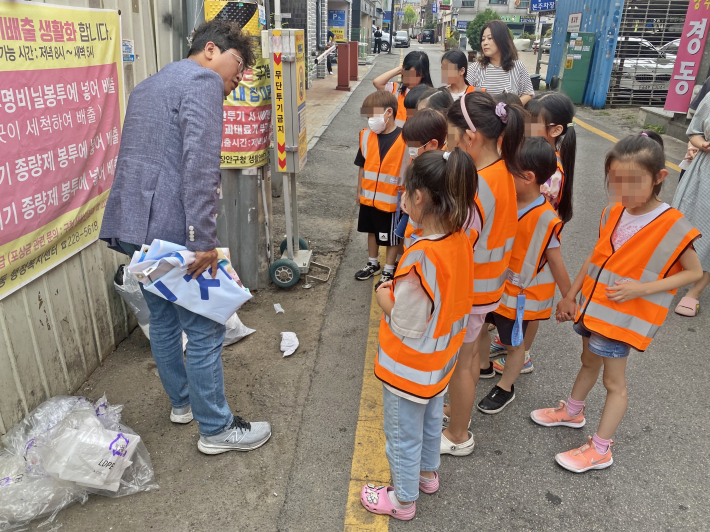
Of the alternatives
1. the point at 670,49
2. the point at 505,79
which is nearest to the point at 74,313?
the point at 505,79

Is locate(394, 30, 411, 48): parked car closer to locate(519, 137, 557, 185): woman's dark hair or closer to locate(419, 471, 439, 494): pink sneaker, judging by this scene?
locate(519, 137, 557, 185): woman's dark hair

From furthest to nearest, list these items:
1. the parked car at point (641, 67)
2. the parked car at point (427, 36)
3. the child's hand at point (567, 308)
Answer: the parked car at point (427, 36), the parked car at point (641, 67), the child's hand at point (567, 308)

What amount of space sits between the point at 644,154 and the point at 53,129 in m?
2.64

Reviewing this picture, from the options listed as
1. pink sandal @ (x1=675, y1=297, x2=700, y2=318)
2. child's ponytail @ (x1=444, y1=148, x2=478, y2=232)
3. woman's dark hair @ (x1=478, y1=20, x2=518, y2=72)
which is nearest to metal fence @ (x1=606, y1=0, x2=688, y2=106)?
woman's dark hair @ (x1=478, y1=20, x2=518, y2=72)

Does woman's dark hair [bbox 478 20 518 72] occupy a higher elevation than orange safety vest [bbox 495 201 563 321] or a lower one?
higher

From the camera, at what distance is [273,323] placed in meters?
3.84

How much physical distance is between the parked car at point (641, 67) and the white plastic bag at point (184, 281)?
15161 mm

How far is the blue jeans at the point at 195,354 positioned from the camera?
243cm

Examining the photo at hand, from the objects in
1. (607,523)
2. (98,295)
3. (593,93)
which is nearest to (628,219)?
(607,523)

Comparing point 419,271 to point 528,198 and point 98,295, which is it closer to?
point 528,198

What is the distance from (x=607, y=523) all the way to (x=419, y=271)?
147 cm

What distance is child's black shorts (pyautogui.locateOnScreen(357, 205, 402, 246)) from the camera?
166 inches

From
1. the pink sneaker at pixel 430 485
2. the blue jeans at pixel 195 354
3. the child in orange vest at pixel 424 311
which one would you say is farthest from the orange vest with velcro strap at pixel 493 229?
the blue jeans at pixel 195 354

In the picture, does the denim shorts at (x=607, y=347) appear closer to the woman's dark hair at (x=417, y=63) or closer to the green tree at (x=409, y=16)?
the woman's dark hair at (x=417, y=63)
